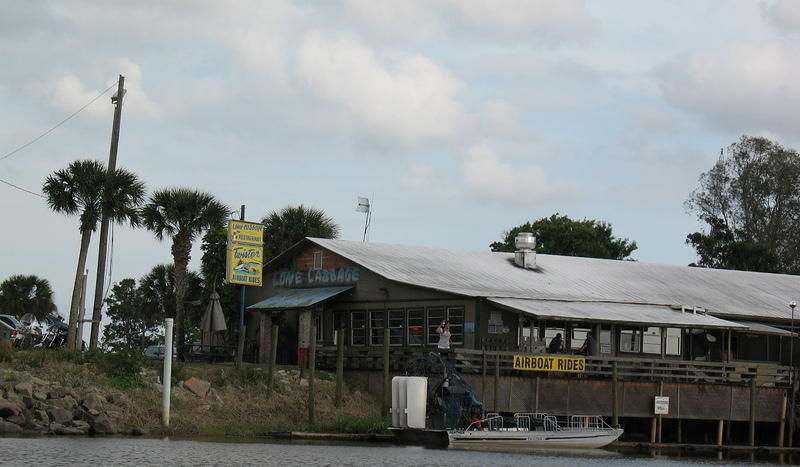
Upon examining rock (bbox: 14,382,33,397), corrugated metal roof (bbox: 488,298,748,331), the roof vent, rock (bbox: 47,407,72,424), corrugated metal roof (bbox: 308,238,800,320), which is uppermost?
the roof vent

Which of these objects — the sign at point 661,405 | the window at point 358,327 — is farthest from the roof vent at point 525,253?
the sign at point 661,405

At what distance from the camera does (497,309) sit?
43.4 metres

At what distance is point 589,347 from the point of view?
140 feet

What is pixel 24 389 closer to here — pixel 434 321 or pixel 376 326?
pixel 434 321

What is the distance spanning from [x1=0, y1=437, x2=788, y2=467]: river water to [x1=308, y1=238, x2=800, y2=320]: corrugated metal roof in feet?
29.5

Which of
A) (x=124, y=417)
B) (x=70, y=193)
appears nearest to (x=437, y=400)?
(x=124, y=417)

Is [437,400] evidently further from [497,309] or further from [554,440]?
[497,309]

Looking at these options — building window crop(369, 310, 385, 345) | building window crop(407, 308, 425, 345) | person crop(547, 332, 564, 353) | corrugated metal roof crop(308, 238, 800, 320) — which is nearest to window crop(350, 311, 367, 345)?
building window crop(369, 310, 385, 345)

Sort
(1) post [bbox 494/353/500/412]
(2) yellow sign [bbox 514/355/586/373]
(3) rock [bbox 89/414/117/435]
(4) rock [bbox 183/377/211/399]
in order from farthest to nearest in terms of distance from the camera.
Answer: (2) yellow sign [bbox 514/355/586/373] → (1) post [bbox 494/353/500/412] → (4) rock [bbox 183/377/211/399] → (3) rock [bbox 89/414/117/435]

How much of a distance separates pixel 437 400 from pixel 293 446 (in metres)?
4.91

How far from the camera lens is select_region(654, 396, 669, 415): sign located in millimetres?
42062

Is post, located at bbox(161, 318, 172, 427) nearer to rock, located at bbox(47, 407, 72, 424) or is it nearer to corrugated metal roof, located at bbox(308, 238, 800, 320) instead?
rock, located at bbox(47, 407, 72, 424)

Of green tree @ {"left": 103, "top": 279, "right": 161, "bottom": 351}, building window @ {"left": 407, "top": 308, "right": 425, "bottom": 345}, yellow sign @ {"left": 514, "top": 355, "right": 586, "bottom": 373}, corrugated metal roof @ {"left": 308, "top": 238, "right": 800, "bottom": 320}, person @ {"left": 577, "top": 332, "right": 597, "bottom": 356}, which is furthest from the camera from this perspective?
green tree @ {"left": 103, "top": 279, "right": 161, "bottom": 351}

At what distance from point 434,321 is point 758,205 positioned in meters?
49.2
